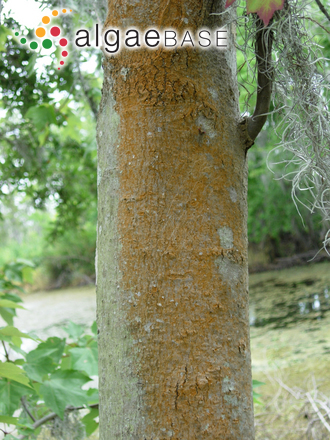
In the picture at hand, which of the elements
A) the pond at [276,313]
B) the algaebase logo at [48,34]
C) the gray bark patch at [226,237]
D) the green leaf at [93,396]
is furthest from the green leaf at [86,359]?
the pond at [276,313]

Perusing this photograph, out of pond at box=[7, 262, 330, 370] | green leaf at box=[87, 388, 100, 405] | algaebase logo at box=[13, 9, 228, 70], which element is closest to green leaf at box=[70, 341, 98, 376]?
green leaf at box=[87, 388, 100, 405]

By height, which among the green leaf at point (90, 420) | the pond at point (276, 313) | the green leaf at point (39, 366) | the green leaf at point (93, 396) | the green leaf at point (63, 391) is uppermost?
the green leaf at point (39, 366)

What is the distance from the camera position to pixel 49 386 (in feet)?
3.14

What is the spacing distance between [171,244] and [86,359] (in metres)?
0.69

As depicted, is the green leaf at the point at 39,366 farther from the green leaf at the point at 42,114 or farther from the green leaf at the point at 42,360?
the green leaf at the point at 42,114

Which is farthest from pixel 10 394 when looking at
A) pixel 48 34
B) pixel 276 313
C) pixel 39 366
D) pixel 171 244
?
pixel 276 313

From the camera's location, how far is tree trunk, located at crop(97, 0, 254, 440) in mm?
510

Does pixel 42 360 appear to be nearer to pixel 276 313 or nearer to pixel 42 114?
pixel 42 114

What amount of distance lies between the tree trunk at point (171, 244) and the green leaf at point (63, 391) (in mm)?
426

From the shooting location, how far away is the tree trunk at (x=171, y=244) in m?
0.51

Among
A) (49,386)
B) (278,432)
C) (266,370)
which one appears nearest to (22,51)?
(49,386)

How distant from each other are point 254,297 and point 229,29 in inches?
188

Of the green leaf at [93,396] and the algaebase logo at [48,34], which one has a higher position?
the algaebase logo at [48,34]

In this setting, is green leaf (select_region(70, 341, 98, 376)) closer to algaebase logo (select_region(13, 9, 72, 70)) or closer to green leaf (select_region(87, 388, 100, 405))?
green leaf (select_region(87, 388, 100, 405))
